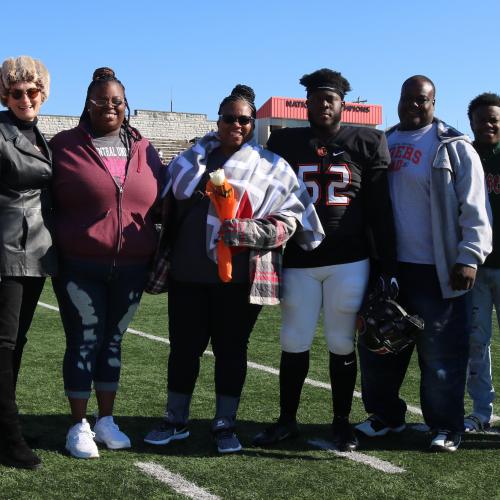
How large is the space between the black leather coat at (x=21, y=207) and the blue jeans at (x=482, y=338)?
2.30 m

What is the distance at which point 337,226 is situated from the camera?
393 centimetres

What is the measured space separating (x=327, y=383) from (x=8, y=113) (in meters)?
2.98

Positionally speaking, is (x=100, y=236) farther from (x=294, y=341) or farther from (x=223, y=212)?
(x=294, y=341)

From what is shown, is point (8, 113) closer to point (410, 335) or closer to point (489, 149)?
point (410, 335)

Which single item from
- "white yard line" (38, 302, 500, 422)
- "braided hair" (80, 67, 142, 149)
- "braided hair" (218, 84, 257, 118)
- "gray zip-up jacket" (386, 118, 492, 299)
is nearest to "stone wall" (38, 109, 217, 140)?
"white yard line" (38, 302, 500, 422)

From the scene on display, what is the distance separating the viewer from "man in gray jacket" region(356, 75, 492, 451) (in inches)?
153

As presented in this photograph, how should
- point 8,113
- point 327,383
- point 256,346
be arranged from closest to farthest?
point 8,113, point 327,383, point 256,346

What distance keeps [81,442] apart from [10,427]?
367 millimetres

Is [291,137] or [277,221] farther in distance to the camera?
[291,137]

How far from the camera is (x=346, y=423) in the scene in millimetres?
4066

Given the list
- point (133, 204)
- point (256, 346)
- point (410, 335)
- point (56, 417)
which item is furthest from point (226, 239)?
point (256, 346)

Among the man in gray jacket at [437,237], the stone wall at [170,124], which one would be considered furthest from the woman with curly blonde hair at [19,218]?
the stone wall at [170,124]

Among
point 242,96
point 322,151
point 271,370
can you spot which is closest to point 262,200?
point 322,151

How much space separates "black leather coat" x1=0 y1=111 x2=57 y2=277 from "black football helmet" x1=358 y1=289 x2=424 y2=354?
1507 mm
